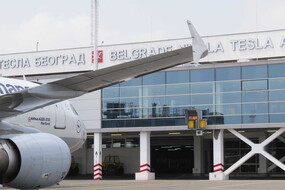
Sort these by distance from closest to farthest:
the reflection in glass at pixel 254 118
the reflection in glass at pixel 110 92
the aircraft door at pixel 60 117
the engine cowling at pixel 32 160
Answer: the engine cowling at pixel 32 160, the aircraft door at pixel 60 117, the reflection in glass at pixel 254 118, the reflection in glass at pixel 110 92

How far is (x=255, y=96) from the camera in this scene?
124ft

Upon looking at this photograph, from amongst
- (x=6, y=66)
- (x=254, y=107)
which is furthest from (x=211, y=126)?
(x=6, y=66)

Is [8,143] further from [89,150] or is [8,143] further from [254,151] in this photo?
[89,150]

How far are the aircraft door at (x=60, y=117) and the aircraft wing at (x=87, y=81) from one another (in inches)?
202

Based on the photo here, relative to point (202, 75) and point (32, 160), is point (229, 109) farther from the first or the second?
point (32, 160)

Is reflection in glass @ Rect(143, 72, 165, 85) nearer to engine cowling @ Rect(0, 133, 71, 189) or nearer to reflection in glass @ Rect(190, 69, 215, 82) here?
reflection in glass @ Rect(190, 69, 215, 82)

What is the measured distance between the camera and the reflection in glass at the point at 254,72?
37.8 metres

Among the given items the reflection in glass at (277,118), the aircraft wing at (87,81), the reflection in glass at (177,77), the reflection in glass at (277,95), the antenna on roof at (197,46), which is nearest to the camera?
the antenna on roof at (197,46)

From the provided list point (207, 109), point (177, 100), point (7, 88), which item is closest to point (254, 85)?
point (207, 109)

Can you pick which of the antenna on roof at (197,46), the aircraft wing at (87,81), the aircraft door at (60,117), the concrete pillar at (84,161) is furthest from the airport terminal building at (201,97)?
the antenna on roof at (197,46)

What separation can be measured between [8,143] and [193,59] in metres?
4.25

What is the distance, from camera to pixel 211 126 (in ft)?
126

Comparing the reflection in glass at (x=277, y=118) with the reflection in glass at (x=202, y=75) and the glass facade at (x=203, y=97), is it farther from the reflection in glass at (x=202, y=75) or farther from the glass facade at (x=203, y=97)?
the reflection in glass at (x=202, y=75)

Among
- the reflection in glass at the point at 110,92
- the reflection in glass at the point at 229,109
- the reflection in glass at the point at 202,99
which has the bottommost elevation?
the reflection in glass at the point at 229,109
